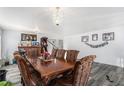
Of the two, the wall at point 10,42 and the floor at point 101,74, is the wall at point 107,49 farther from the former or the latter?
the wall at point 10,42

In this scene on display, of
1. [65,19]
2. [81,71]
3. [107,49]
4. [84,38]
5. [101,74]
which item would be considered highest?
[65,19]

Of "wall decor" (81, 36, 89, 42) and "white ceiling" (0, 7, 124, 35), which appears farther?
"wall decor" (81, 36, 89, 42)

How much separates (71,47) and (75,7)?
1.55 ft

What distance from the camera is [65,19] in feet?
3.99

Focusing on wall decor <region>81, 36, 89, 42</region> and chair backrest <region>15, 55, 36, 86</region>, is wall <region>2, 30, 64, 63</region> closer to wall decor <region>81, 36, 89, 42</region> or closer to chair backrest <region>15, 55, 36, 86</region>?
chair backrest <region>15, 55, 36, 86</region>

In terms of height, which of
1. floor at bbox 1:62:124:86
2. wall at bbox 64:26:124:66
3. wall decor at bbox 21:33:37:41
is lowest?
floor at bbox 1:62:124:86

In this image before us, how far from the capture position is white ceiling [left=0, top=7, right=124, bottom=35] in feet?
3.55

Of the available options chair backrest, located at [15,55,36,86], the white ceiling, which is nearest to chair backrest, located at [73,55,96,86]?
the white ceiling

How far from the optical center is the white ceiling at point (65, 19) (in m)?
1.08

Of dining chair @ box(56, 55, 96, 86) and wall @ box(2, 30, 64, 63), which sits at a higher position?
wall @ box(2, 30, 64, 63)

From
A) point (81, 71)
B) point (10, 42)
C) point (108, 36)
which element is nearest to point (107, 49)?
point (108, 36)

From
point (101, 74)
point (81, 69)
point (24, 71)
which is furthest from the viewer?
point (101, 74)

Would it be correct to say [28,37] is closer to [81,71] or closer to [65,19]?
[65,19]
